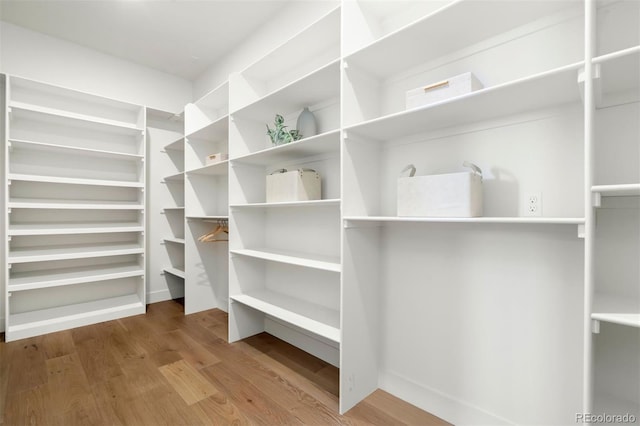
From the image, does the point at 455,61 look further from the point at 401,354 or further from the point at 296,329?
the point at 296,329

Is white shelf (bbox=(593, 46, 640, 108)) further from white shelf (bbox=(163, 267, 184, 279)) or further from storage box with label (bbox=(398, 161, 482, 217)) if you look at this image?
white shelf (bbox=(163, 267, 184, 279))

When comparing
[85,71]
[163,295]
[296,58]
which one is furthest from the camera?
[163,295]

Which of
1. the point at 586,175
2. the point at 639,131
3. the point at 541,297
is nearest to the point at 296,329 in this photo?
the point at 541,297

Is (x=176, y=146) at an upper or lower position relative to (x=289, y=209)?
upper

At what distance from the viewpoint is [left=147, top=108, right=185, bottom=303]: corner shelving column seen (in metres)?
3.57

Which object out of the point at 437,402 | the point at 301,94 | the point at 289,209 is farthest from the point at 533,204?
the point at 289,209

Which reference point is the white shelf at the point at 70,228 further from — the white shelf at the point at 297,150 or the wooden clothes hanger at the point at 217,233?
the white shelf at the point at 297,150

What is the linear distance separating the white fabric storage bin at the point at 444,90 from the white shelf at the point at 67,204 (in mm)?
3040

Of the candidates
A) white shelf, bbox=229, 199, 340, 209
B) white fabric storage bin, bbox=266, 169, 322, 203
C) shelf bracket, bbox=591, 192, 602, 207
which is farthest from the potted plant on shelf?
shelf bracket, bbox=591, 192, 602, 207

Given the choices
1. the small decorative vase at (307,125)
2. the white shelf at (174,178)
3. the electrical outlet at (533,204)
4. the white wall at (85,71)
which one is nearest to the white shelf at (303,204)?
the small decorative vase at (307,125)

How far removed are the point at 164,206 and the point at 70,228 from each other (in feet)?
3.26

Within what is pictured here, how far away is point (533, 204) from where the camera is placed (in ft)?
4.20

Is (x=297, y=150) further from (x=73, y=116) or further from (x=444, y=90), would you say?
(x=73, y=116)

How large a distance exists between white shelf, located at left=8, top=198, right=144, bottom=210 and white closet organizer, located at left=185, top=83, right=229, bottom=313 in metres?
0.62
